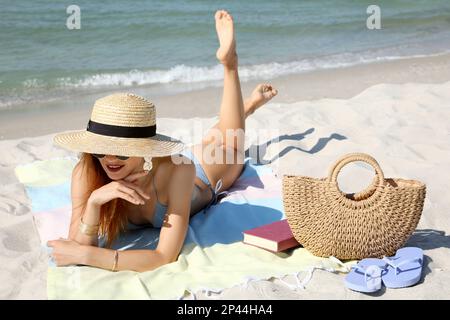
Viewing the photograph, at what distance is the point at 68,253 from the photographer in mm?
3330

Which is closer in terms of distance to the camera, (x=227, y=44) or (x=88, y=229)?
(x=88, y=229)

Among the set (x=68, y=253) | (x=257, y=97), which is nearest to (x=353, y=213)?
(x=68, y=253)

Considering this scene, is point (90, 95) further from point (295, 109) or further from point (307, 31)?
point (307, 31)

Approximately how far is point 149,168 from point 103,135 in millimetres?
286

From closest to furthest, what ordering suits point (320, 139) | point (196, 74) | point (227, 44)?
point (227, 44) < point (320, 139) < point (196, 74)

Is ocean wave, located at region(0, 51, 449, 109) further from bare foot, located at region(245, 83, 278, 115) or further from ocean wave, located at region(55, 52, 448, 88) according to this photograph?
bare foot, located at region(245, 83, 278, 115)

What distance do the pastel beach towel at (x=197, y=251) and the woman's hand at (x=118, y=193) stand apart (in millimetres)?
349

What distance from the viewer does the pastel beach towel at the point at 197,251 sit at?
126 inches

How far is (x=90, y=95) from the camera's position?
7.95 meters

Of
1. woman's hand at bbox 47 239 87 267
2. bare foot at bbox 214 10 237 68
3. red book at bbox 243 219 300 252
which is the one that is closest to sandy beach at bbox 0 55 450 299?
woman's hand at bbox 47 239 87 267

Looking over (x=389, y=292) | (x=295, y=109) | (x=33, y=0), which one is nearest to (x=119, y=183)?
(x=389, y=292)

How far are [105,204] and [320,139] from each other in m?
2.37

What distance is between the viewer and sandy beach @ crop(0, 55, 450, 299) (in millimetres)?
3303

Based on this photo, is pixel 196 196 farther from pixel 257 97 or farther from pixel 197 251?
pixel 257 97
